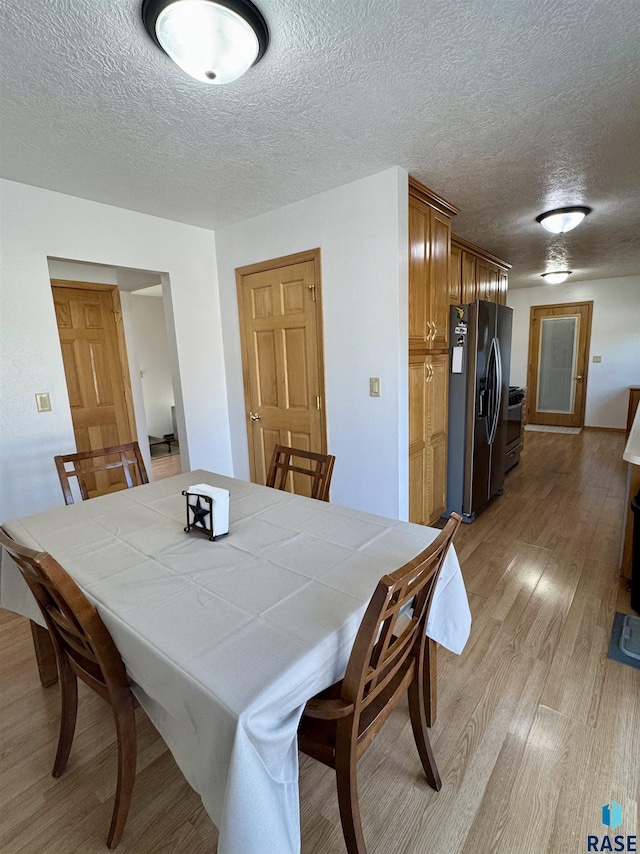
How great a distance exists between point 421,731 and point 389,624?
0.60m

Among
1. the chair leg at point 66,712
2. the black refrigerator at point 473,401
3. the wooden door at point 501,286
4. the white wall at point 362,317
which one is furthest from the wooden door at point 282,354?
the wooden door at point 501,286

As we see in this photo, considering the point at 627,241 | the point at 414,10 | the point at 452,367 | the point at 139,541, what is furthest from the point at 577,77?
the point at 627,241

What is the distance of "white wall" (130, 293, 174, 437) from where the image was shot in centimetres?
616

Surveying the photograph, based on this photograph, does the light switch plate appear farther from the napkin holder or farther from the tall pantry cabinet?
the tall pantry cabinet

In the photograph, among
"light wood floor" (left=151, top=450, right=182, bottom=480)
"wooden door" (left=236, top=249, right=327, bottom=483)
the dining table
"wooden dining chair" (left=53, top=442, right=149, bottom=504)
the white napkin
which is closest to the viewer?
the dining table

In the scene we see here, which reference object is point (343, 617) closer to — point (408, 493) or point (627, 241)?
point (408, 493)

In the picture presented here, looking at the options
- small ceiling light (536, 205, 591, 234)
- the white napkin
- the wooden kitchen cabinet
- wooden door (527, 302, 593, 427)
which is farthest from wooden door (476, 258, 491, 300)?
the white napkin

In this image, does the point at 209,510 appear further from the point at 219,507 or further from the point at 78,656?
the point at 78,656

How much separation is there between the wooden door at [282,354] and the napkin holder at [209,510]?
155cm

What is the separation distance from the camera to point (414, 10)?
1.23 m

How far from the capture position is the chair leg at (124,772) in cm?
112

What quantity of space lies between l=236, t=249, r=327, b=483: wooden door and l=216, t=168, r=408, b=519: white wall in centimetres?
9

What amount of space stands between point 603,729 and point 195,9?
8.94ft

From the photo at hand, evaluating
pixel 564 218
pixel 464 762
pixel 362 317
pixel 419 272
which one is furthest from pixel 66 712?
pixel 564 218
